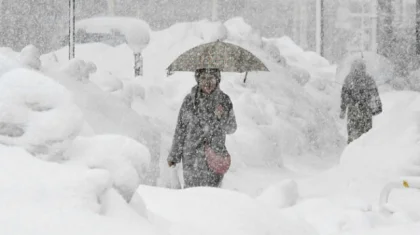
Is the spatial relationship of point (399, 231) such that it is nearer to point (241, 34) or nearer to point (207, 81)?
point (207, 81)

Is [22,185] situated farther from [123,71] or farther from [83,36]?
[83,36]

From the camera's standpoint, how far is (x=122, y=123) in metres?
9.70

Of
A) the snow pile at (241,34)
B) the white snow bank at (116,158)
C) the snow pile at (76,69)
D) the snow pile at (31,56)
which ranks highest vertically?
the white snow bank at (116,158)

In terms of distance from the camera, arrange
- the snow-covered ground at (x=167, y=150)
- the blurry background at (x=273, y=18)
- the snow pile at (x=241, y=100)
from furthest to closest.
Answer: the blurry background at (x=273, y=18) < the snow pile at (x=241, y=100) < the snow-covered ground at (x=167, y=150)

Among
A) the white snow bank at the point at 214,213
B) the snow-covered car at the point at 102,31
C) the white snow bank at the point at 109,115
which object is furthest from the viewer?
the snow-covered car at the point at 102,31

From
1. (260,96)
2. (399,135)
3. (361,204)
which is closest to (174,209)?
(361,204)

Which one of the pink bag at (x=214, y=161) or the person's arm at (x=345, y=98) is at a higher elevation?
the pink bag at (x=214, y=161)

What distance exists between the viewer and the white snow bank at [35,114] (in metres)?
2.90

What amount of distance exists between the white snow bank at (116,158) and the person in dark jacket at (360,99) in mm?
8361

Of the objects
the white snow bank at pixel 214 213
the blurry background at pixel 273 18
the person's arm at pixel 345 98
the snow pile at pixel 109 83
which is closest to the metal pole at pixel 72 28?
the snow pile at pixel 109 83

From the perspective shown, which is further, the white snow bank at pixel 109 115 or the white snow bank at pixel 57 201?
the white snow bank at pixel 109 115

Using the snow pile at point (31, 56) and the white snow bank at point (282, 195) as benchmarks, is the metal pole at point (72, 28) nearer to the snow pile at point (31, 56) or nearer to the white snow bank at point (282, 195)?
the snow pile at point (31, 56)

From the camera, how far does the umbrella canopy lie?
764cm

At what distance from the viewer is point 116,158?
2.97 meters
